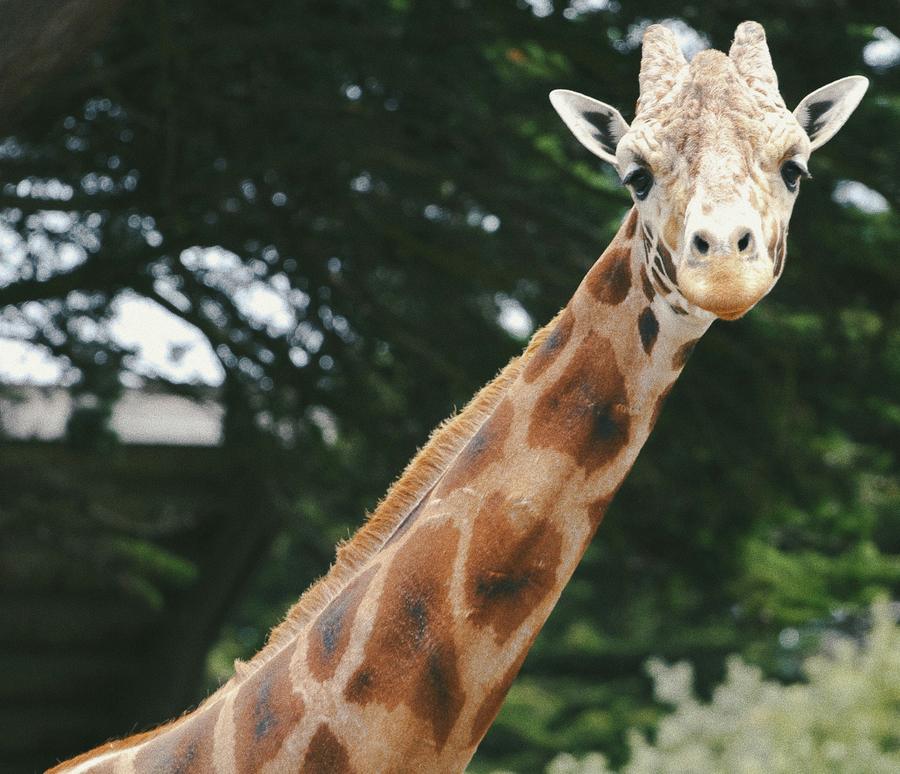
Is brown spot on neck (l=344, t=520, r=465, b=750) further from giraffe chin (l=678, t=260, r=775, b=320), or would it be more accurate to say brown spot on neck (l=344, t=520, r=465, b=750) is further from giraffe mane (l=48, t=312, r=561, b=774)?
giraffe chin (l=678, t=260, r=775, b=320)

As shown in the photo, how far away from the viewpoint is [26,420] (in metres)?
8.63

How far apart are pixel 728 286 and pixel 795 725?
16.6 ft

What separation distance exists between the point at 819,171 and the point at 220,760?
14.8 feet

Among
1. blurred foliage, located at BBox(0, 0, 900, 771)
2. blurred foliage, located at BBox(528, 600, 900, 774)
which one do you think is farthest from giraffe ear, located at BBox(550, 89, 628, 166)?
blurred foliage, located at BBox(528, 600, 900, 774)

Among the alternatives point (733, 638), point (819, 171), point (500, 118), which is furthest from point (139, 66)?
point (733, 638)

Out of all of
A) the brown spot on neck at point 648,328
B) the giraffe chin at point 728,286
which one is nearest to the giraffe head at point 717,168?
the giraffe chin at point 728,286

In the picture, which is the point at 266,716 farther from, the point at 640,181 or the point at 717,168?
the point at 717,168

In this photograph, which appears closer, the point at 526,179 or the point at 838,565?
the point at 526,179

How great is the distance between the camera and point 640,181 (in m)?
2.37

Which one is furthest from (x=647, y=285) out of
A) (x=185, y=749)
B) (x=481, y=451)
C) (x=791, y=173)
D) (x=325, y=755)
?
(x=185, y=749)

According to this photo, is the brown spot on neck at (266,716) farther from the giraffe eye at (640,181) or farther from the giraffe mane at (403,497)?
the giraffe eye at (640,181)

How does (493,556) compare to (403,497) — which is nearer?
(493,556)

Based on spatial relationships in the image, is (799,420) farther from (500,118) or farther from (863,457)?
(500,118)

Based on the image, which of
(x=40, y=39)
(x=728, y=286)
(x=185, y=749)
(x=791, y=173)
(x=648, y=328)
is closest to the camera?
(x=728, y=286)
